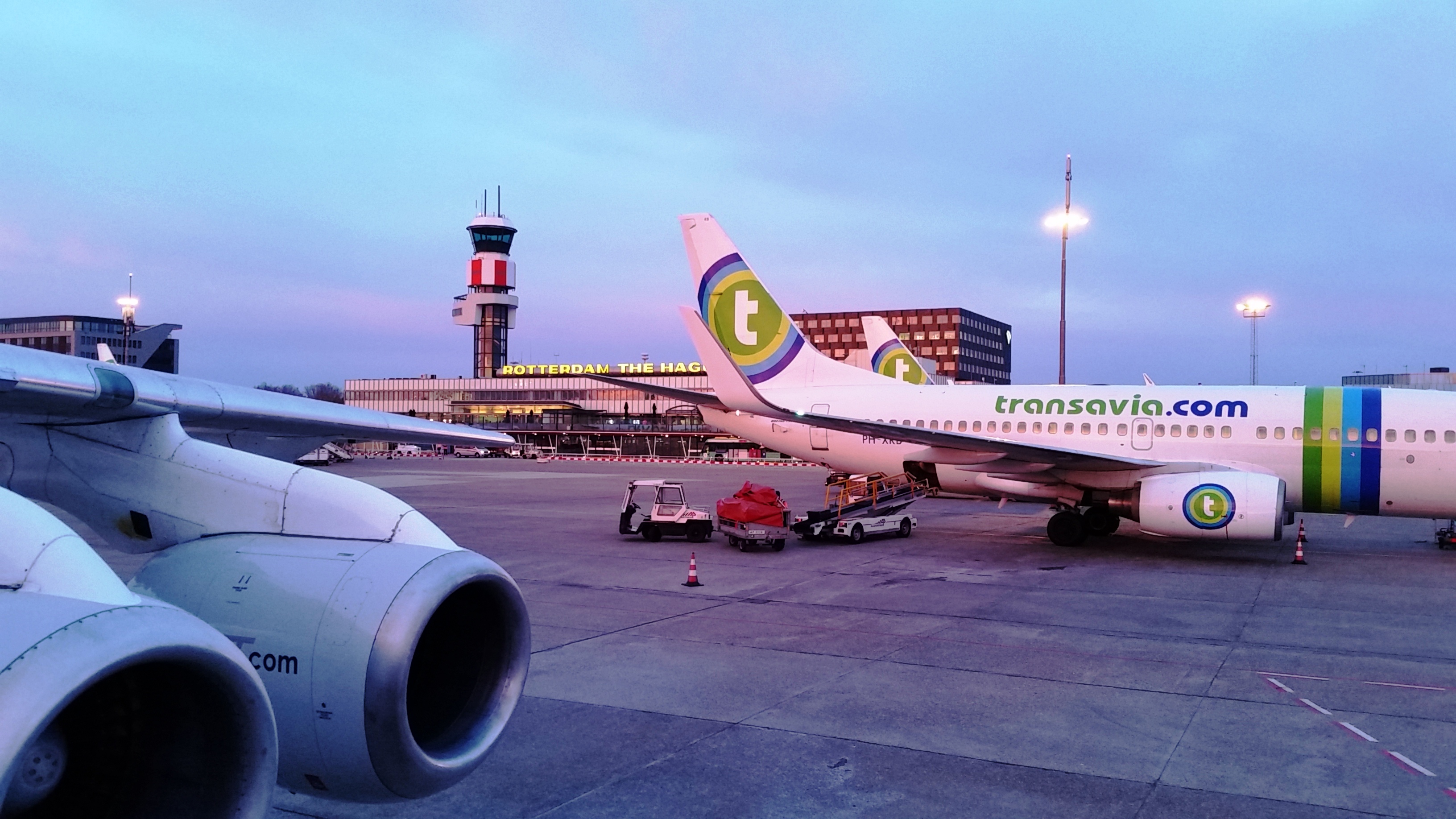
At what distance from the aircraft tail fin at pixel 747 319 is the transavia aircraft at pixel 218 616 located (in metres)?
21.1

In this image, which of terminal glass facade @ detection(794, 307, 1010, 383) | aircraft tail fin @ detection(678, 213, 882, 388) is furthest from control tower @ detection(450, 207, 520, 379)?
aircraft tail fin @ detection(678, 213, 882, 388)

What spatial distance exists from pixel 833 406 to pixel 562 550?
29.5 feet

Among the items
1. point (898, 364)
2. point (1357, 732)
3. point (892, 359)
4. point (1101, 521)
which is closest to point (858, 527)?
point (1101, 521)

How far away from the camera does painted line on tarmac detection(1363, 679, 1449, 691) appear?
32.0 ft

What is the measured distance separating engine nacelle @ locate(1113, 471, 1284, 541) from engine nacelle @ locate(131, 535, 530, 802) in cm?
1719

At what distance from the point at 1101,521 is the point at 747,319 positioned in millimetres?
10961

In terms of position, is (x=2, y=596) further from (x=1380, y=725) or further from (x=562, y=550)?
(x=562, y=550)

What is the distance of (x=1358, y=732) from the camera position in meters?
8.34

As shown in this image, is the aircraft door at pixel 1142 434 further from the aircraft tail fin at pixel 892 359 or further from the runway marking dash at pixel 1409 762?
the aircraft tail fin at pixel 892 359

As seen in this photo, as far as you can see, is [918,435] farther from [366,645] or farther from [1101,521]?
[366,645]

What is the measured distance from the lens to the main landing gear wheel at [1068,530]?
2109 cm

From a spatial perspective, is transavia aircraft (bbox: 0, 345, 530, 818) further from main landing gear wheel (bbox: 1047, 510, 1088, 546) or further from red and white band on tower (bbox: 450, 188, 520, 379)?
red and white band on tower (bbox: 450, 188, 520, 379)

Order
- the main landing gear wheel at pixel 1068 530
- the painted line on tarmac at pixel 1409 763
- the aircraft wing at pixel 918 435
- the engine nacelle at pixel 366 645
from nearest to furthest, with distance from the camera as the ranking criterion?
the engine nacelle at pixel 366 645
the painted line on tarmac at pixel 1409 763
the aircraft wing at pixel 918 435
the main landing gear wheel at pixel 1068 530

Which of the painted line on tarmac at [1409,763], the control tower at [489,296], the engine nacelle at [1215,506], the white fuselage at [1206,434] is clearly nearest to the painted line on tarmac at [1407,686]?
the painted line on tarmac at [1409,763]
